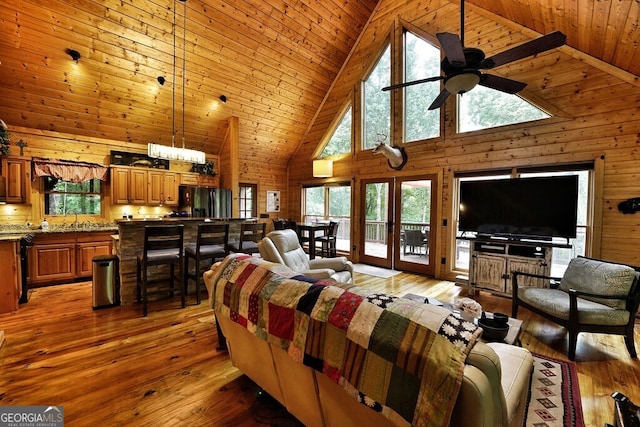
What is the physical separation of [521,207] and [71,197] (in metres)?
8.01

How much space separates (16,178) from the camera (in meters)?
4.72

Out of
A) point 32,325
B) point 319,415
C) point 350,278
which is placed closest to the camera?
point 319,415

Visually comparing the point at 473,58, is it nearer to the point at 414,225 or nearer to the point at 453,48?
the point at 453,48

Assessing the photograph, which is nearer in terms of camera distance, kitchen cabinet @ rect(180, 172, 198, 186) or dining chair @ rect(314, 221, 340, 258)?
dining chair @ rect(314, 221, 340, 258)

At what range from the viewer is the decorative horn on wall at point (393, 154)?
5.58m

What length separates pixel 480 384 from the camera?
84cm

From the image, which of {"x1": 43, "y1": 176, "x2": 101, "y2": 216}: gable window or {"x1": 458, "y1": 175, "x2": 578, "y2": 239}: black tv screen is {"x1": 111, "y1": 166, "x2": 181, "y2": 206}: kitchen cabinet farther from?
{"x1": 458, "y1": 175, "x2": 578, "y2": 239}: black tv screen

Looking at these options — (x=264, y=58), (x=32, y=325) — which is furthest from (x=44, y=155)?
(x=264, y=58)

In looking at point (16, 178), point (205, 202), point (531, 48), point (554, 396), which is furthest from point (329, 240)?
point (16, 178)

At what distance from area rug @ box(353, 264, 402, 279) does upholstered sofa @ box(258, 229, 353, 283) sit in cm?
218

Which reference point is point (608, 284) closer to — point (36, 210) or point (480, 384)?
point (480, 384)

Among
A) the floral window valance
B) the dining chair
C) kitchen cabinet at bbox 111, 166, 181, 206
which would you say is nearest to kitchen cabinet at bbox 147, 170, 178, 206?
kitchen cabinet at bbox 111, 166, 181, 206

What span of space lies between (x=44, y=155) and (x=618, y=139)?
9155 mm

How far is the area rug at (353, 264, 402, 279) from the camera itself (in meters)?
5.52
